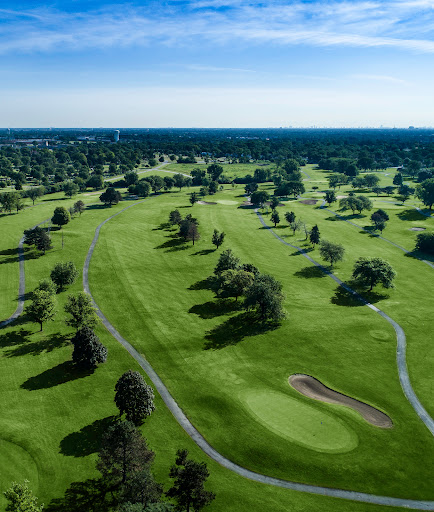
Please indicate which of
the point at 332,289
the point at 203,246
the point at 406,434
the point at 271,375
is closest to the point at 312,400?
the point at 271,375

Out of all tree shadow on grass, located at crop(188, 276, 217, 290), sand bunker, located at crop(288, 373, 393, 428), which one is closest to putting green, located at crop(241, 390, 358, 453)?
sand bunker, located at crop(288, 373, 393, 428)

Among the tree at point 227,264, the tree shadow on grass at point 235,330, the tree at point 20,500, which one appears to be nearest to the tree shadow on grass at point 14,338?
the tree shadow on grass at point 235,330

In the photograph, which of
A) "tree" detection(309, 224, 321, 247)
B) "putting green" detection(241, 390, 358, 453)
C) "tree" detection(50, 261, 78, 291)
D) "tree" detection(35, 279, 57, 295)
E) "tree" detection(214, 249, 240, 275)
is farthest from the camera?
"tree" detection(309, 224, 321, 247)

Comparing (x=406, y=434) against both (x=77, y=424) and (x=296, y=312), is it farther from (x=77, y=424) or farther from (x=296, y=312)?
(x=77, y=424)

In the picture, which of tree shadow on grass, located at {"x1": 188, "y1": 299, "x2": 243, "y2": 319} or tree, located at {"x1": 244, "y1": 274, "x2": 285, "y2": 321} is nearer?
tree, located at {"x1": 244, "y1": 274, "x2": 285, "y2": 321}

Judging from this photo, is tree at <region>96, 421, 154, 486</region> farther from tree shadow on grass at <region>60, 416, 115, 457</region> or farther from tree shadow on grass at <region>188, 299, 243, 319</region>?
tree shadow on grass at <region>188, 299, 243, 319</region>

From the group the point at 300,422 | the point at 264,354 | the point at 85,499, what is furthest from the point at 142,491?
the point at 264,354

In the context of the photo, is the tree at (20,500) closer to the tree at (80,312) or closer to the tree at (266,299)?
the tree at (80,312)
